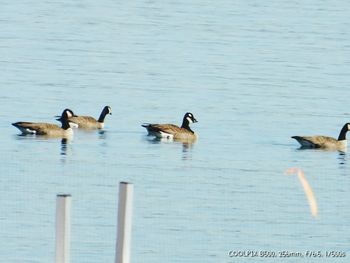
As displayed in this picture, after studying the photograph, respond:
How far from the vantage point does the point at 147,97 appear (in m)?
37.4

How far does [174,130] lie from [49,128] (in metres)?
2.65

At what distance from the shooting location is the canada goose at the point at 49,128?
3028 centimetres

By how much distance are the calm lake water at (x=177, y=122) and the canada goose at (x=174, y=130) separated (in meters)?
0.22

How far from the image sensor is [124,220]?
1155 centimetres

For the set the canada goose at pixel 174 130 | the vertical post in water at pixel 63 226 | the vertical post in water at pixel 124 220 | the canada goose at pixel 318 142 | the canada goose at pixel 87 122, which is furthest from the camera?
the canada goose at pixel 87 122

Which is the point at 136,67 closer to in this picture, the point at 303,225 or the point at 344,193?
the point at 344,193

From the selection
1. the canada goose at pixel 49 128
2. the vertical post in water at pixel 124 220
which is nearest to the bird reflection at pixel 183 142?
the canada goose at pixel 49 128

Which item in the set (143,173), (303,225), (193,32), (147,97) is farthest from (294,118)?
(193,32)

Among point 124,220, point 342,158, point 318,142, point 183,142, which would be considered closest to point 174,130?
point 183,142

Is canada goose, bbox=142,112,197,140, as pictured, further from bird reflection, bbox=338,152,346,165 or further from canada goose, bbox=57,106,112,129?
bird reflection, bbox=338,152,346,165

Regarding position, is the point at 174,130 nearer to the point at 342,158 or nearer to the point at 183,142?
the point at 183,142

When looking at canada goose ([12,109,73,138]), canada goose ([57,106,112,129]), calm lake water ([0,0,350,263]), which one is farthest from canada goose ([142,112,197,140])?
canada goose ([12,109,73,138])

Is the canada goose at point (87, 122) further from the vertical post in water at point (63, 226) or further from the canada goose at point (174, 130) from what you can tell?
the vertical post in water at point (63, 226)

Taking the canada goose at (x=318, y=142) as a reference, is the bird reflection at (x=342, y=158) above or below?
below
